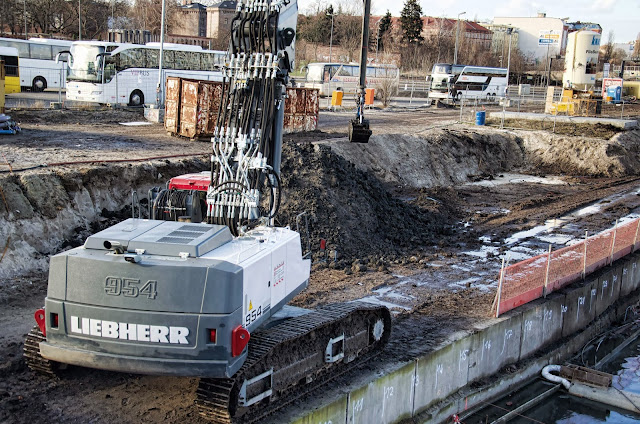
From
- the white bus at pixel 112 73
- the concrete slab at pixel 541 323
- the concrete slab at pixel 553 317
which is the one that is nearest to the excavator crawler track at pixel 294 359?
the concrete slab at pixel 541 323

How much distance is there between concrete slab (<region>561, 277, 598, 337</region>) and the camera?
15159 millimetres

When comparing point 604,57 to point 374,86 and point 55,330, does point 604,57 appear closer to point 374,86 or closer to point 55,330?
point 374,86

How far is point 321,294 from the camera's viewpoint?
541 inches

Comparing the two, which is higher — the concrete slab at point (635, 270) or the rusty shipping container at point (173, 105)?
the rusty shipping container at point (173, 105)

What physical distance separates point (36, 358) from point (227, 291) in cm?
307

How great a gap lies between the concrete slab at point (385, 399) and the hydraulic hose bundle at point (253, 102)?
2.97 meters

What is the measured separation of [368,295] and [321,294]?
3.11 feet

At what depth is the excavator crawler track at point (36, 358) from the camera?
28.9ft

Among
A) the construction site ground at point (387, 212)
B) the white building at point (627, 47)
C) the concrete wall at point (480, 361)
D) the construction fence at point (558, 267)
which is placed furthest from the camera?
the white building at point (627, 47)

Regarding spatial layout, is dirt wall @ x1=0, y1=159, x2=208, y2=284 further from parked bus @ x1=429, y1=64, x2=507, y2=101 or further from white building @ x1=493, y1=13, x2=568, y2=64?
white building @ x1=493, y1=13, x2=568, y2=64

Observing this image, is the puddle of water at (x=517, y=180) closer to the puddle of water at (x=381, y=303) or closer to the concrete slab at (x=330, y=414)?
the puddle of water at (x=381, y=303)

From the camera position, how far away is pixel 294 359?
9211 mm

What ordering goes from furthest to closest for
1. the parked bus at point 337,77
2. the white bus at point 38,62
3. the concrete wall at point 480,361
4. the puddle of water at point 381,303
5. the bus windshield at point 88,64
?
the parked bus at point 337,77 < the white bus at point 38,62 < the bus windshield at point 88,64 < the puddle of water at point 381,303 < the concrete wall at point 480,361

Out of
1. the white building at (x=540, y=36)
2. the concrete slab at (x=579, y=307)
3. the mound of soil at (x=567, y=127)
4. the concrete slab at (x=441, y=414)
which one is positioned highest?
the white building at (x=540, y=36)
